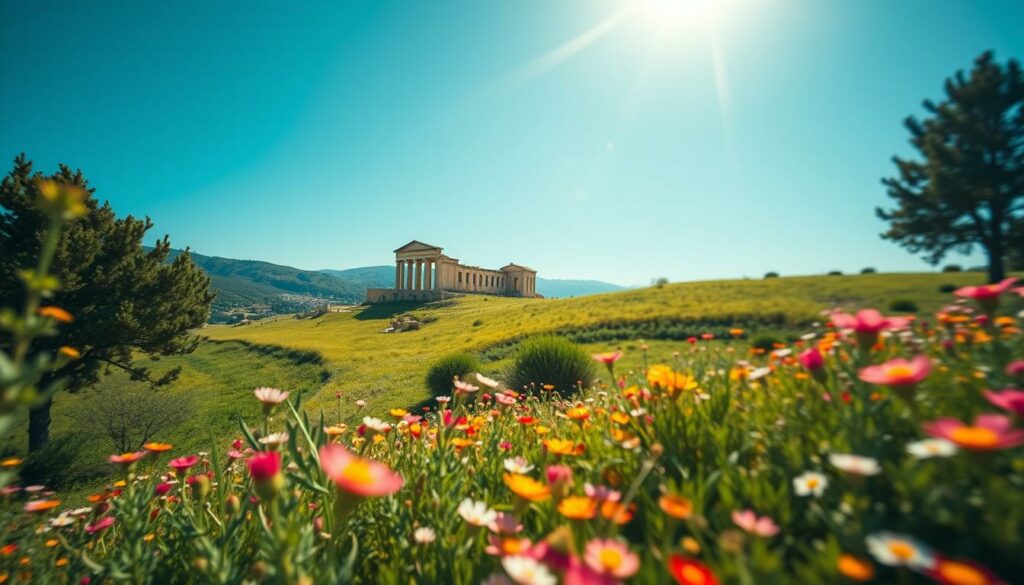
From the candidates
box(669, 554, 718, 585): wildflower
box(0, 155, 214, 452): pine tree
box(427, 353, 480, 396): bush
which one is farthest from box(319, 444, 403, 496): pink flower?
box(0, 155, 214, 452): pine tree

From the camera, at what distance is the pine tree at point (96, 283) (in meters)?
11.6

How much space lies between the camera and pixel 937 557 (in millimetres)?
894

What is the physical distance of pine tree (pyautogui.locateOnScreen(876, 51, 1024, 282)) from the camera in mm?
17438

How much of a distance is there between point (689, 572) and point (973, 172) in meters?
26.6

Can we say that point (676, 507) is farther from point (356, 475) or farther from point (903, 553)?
point (356, 475)

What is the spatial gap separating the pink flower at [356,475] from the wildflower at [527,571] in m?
0.37

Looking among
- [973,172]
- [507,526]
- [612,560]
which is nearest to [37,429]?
[507,526]

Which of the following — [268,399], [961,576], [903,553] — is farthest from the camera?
[268,399]

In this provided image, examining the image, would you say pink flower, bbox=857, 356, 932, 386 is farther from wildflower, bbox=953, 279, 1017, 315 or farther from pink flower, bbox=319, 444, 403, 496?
pink flower, bbox=319, 444, 403, 496

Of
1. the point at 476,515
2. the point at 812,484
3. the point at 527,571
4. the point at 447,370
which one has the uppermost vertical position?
the point at 812,484

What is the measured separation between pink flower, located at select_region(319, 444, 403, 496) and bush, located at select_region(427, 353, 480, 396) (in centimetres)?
1161

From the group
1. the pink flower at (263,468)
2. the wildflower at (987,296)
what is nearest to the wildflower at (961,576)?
the wildflower at (987,296)

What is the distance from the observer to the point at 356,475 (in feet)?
3.77

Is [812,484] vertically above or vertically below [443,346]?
above
